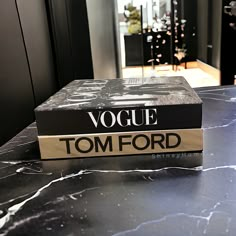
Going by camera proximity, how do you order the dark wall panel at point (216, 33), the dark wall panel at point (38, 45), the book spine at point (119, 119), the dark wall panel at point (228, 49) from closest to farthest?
1. the book spine at point (119, 119)
2. the dark wall panel at point (38, 45)
3. the dark wall panel at point (228, 49)
4. the dark wall panel at point (216, 33)

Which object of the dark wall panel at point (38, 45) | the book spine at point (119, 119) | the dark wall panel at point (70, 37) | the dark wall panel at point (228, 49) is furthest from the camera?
the dark wall panel at point (228, 49)

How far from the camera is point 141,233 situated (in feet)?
1.15

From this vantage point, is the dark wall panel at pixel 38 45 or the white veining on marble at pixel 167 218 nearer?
the white veining on marble at pixel 167 218

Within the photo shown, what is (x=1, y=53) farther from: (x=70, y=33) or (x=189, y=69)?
(x=189, y=69)

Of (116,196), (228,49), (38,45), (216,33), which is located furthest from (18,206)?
(216,33)

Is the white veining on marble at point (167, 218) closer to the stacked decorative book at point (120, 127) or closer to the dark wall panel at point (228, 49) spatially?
the stacked decorative book at point (120, 127)

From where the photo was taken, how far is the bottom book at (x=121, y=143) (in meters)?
0.53

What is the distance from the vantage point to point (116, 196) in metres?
0.43

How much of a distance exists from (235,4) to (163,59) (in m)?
1.09

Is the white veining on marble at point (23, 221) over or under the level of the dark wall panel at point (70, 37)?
under

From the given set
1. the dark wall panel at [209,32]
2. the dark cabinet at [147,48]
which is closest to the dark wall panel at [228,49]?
the dark wall panel at [209,32]

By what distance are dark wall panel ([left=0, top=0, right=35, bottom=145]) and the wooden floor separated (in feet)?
7.34

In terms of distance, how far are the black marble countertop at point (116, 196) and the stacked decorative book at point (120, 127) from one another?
26 millimetres

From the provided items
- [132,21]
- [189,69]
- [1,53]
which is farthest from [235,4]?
[1,53]
